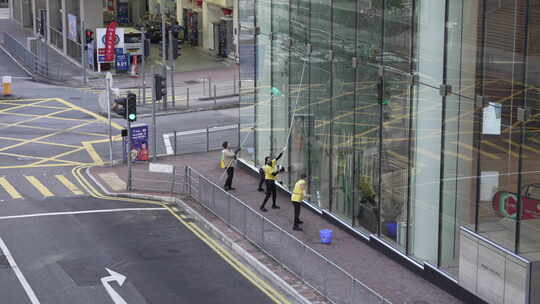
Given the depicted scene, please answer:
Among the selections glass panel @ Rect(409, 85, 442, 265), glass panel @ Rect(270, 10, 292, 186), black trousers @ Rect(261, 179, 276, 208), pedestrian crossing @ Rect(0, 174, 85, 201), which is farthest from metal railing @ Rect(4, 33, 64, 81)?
glass panel @ Rect(409, 85, 442, 265)

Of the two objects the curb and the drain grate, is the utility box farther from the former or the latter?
the drain grate

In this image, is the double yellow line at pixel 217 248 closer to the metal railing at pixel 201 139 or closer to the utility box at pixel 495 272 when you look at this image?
the utility box at pixel 495 272

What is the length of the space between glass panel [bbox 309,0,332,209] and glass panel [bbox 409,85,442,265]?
15.3 feet

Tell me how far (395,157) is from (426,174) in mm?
1457

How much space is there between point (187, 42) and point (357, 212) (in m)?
47.2

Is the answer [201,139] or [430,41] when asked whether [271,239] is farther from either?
[201,139]

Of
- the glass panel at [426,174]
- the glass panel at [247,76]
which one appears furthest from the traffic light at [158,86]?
the glass panel at [426,174]

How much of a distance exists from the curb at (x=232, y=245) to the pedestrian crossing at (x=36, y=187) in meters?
1.04

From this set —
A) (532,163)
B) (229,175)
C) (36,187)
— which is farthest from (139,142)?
(532,163)

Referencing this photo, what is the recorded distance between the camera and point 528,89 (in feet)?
60.4

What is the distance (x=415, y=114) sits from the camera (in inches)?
876

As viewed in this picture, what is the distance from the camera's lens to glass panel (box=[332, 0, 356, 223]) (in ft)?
82.2

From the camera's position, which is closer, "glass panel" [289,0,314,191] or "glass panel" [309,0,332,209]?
"glass panel" [309,0,332,209]

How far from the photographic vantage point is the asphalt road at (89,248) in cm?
2105
